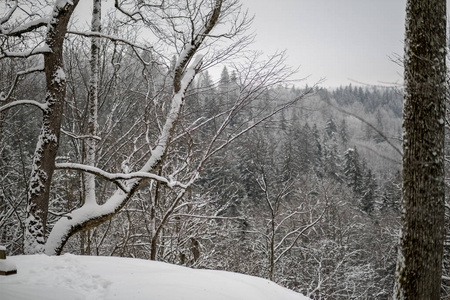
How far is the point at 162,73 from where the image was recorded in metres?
7.42

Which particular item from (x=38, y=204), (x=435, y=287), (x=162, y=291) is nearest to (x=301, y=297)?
(x=435, y=287)

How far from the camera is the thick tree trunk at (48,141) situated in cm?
468

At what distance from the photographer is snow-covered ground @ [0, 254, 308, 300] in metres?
3.18

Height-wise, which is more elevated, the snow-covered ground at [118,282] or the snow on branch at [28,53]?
the snow on branch at [28,53]

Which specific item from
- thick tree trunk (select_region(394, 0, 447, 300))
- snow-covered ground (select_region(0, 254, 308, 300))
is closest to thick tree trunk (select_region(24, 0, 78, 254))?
snow-covered ground (select_region(0, 254, 308, 300))

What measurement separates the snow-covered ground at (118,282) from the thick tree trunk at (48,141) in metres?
0.72

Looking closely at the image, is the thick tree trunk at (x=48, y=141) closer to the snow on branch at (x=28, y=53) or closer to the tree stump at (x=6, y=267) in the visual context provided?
the snow on branch at (x=28, y=53)

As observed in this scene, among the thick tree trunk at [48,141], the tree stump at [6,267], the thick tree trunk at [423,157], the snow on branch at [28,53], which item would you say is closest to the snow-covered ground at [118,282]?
the tree stump at [6,267]

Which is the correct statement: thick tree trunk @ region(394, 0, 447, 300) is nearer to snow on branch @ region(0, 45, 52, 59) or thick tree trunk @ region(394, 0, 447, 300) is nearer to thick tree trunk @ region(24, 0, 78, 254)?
thick tree trunk @ region(24, 0, 78, 254)

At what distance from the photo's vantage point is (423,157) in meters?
3.53

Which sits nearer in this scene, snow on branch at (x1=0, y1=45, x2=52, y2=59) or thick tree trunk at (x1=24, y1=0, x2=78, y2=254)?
snow on branch at (x1=0, y1=45, x2=52, y2=59)

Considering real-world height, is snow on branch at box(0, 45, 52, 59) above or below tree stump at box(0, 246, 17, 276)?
above

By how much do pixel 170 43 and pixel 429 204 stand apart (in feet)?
18.8

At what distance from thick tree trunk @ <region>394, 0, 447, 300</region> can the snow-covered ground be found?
1455 millimetres
